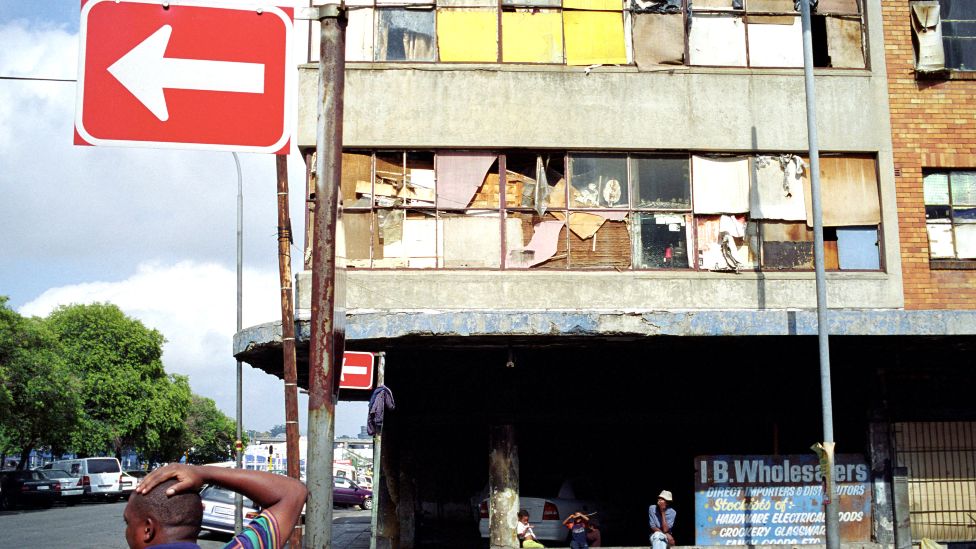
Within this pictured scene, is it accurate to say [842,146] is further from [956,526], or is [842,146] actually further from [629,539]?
[629,539]

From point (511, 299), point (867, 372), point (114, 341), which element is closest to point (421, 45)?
point (511, 299)

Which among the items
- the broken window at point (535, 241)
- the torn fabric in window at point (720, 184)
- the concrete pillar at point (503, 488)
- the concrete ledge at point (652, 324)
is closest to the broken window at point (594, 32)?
→ the torn fabric in window at point (720, 184)

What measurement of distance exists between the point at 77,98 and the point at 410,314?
27.9 feet

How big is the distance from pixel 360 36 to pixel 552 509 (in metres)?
8.47

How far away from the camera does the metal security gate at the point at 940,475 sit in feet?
48.4

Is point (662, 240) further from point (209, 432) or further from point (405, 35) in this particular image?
point (209, 432)

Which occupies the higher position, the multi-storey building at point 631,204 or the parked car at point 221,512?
the multi-storey building at point 631,204

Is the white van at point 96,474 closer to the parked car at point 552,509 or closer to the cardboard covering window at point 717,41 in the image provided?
the parked car at point 552,509

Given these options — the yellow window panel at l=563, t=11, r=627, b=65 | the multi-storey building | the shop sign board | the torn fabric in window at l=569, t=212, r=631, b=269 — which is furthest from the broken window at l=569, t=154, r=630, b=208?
the shop sign board

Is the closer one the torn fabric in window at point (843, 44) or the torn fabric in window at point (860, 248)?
the torn fabric in window at point (860, 248)

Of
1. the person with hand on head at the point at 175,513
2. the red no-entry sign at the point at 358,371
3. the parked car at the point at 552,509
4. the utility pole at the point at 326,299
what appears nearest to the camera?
the person with hand on head at the point at 175,513

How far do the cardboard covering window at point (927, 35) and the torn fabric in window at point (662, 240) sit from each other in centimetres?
442

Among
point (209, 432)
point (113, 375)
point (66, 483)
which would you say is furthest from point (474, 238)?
point (209, 432)

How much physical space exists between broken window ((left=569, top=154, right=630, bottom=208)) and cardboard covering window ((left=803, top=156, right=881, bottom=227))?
9.14 feet
